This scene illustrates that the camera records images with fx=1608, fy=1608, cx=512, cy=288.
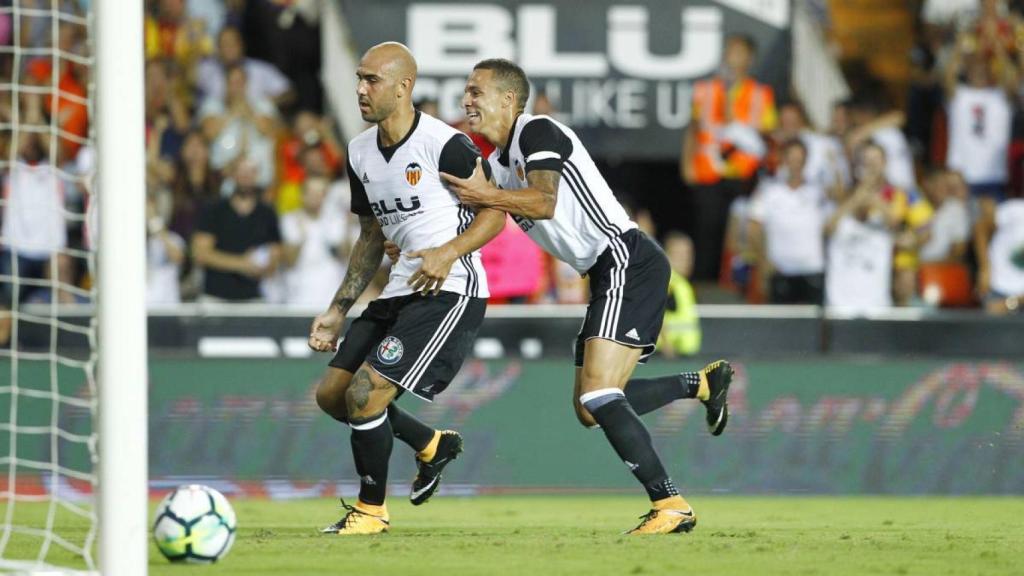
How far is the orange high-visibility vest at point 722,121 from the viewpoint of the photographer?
1358 cm

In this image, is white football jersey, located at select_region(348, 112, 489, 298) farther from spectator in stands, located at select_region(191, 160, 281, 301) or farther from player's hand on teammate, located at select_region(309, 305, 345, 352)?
spectator in stands, located at select_region(191, 160, 281, 301)

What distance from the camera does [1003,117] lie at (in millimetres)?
13867

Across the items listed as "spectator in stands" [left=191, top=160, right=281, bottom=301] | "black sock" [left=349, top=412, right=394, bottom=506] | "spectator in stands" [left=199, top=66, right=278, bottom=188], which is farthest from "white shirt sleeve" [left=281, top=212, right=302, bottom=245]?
"black sock" [left=349, top=412, right=394, bottom=506]

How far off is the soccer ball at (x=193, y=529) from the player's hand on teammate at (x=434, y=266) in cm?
142

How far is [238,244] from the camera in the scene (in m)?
12.3

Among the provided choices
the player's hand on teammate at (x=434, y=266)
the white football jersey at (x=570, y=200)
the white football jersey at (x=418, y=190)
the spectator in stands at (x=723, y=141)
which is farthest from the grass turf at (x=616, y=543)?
the spectator in stands at (x=723, y=141)

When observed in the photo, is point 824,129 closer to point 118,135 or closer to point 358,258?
point 358,258

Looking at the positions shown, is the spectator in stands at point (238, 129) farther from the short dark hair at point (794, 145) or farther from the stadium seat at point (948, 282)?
the stadium seat at point (948, 282)

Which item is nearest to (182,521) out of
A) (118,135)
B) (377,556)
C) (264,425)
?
(377,556)

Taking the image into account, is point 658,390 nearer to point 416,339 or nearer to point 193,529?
point 416,339

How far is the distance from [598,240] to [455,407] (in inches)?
167

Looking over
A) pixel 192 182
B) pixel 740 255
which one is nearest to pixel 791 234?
pixel 740 255

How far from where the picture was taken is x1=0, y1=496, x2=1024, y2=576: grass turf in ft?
20.5

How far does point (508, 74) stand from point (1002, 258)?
6668 mm
